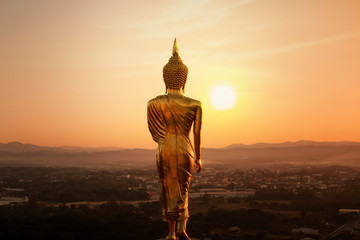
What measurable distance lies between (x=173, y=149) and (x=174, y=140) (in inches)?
6.1

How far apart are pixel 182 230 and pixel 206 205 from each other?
31.8m

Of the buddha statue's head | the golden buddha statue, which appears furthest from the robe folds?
the buddha statue's head

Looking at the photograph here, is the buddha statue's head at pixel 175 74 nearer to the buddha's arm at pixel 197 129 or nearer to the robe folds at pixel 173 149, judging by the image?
the robe folds at pixel 173 149

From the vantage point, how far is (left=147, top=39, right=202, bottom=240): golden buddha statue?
25.9ft

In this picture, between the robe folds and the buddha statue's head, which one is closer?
the robe folds

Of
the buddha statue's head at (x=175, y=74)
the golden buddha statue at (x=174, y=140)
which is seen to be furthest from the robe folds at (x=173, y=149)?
the buddha statue's head at (x=175, y=74)

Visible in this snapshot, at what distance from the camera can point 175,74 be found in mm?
8008

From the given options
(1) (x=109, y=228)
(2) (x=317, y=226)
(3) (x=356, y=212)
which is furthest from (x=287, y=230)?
(1) (x=109, y=228)

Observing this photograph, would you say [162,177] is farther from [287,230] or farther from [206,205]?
[206,205]

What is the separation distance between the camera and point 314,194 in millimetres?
46000

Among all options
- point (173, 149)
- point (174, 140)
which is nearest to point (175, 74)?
point (174, 140)

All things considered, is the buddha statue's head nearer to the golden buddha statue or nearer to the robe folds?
the golden buddha statue

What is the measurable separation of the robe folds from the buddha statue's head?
0.81ft

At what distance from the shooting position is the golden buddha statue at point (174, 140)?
7883 mm
